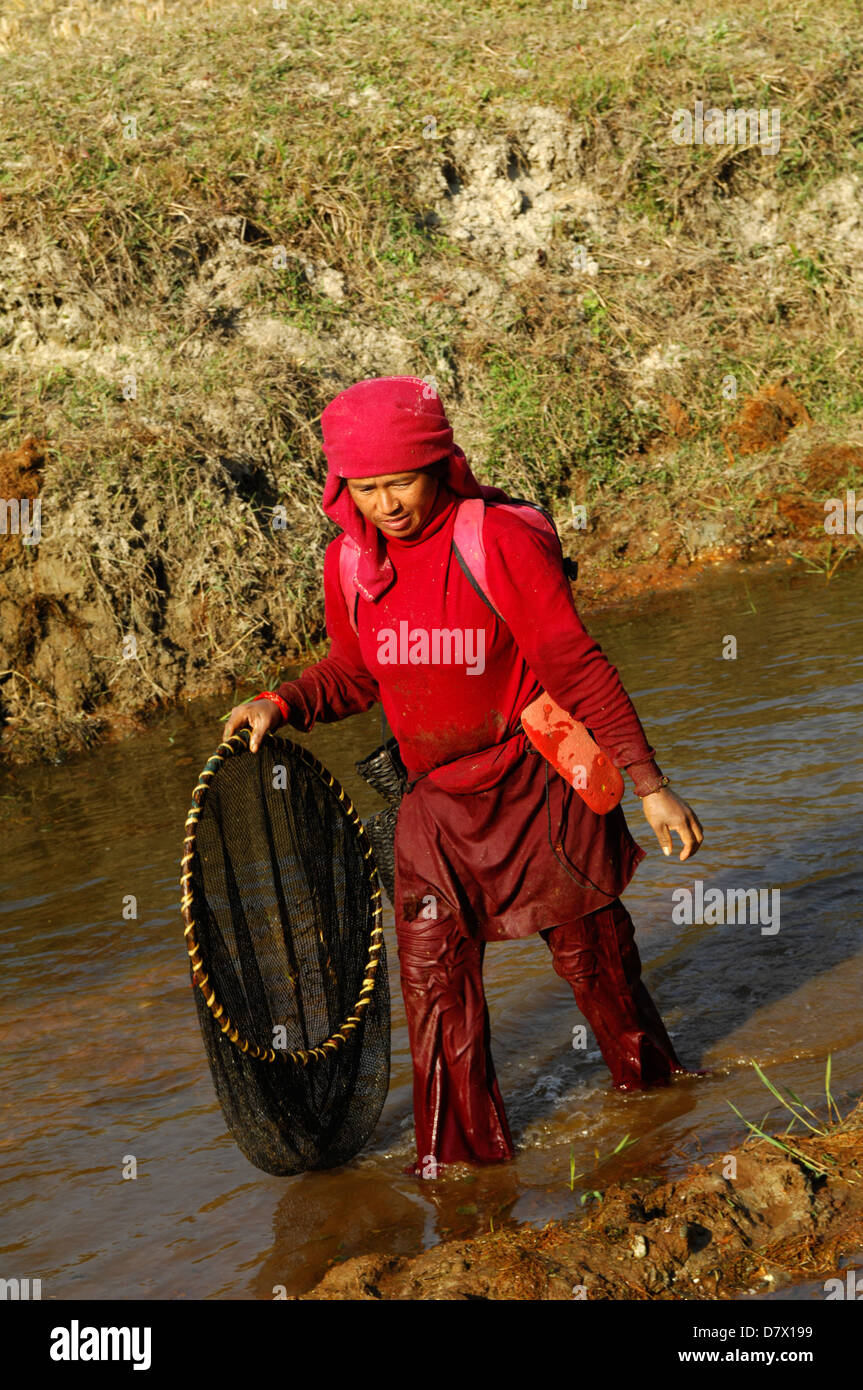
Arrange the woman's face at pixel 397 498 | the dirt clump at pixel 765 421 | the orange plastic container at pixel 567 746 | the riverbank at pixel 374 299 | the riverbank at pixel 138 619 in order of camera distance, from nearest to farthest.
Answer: the woman's face at pixel 397 498 → the orange plastic container at pixel 567 746 → the riverbank at pixel 138 619 → the riverbank at pixel 374 299 → the dirt clump at pixel 765 421

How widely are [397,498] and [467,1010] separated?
4.50 feet

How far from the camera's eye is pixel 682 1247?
2.88 m

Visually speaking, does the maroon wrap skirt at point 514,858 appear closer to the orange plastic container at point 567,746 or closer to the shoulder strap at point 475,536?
the orange plastic container at point 567,746

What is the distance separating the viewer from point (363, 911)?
407 cm

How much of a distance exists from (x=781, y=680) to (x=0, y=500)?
5431 mm

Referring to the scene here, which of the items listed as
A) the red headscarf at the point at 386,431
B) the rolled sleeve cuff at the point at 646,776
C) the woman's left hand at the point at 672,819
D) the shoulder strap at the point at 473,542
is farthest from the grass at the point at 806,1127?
the red headscarf at the point at 386,431

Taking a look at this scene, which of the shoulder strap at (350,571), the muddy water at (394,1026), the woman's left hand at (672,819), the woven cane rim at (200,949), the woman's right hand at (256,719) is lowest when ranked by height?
the muddy water at (394,1026)

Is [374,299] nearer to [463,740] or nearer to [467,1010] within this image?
[463,740]

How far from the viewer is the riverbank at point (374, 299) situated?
948 centimetres

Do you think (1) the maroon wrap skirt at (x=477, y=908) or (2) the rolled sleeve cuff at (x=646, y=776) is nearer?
(2) the rolled sleeve cuff at (x=646, y=776)

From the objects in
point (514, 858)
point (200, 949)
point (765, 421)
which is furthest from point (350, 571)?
point (765, 421)

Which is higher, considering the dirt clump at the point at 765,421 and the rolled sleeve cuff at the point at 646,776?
the rolled sleeve cuff at the point at 646,776

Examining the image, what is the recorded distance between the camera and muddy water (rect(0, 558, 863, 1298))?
3.55 m

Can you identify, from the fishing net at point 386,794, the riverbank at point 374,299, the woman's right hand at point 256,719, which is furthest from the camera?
the riverbank at point 374,299
